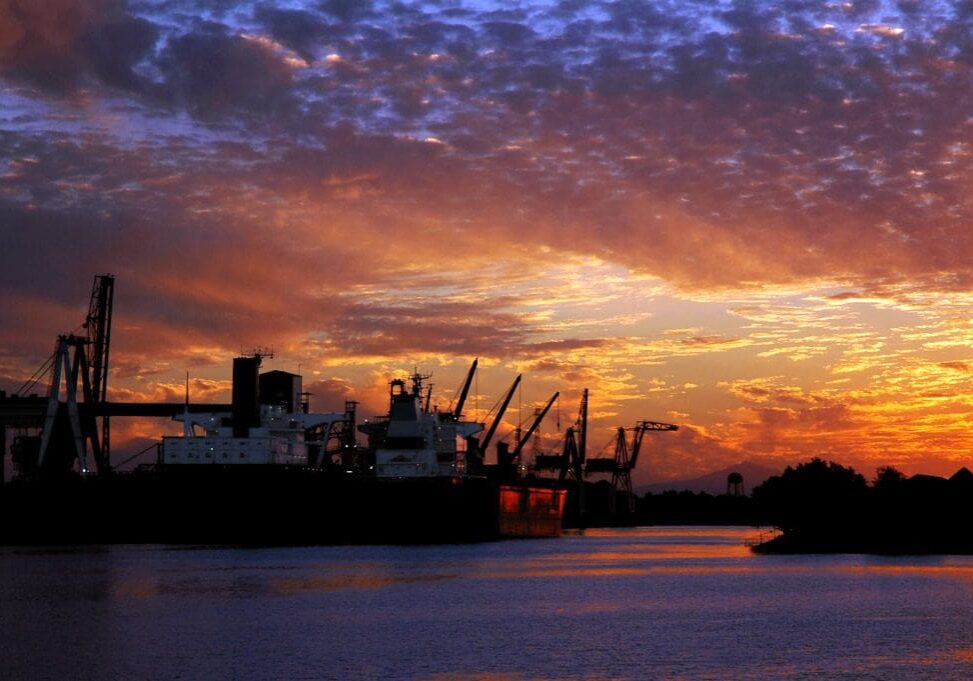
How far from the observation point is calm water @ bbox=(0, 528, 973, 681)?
39219mm

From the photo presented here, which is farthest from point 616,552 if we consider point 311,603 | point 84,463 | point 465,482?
point 311,603

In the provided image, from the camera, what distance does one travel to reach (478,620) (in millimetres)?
53000

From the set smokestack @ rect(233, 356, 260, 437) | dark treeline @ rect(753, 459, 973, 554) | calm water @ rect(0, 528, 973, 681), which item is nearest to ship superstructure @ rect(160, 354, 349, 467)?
smokestack @ rect(233, 356, 260, 437)

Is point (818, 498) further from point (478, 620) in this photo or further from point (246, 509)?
point (478, 620)

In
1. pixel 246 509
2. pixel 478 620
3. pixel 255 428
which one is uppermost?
pixel 255 428

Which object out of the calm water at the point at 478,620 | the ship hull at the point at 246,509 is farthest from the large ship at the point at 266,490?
the calm water at the point at 478,620

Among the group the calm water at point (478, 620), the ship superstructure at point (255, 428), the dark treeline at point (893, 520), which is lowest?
the calm water at point (478, 620)

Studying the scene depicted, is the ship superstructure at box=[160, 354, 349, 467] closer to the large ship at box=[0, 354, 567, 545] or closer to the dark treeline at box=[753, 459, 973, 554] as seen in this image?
the large ship at box=[0, 354, 567, 545]

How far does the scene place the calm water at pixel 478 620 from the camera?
39219 mm

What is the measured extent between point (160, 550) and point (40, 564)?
2045 cm

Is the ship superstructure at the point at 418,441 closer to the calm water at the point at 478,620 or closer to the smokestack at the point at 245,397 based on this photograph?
the smokestack at the point at 245,397

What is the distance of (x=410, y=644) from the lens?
44.9m

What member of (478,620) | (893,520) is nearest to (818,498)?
(893,520)

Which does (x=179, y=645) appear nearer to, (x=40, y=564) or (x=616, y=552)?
(x=40, y=564)
